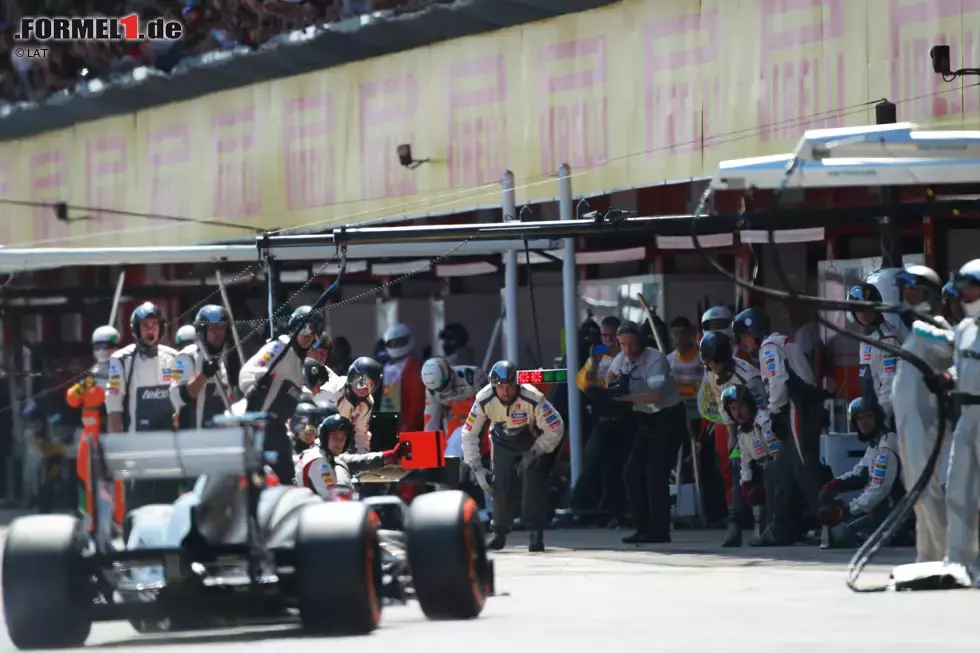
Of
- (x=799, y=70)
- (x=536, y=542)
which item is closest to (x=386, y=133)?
(x=799, y=70)

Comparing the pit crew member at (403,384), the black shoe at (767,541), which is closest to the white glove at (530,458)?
the black shoe at (767,541)

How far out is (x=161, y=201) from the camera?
29.0m

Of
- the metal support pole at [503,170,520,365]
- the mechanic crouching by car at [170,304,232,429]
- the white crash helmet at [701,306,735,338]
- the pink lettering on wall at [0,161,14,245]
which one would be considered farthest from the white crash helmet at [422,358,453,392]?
the pink lettering on wall at [0,161,14,245]

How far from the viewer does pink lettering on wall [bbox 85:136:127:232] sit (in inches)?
1177

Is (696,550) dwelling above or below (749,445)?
below

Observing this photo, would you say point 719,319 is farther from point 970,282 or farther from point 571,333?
point 970,282

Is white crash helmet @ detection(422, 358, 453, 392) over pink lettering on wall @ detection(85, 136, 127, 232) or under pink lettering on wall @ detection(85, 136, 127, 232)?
under

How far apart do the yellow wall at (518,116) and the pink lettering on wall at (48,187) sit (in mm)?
38

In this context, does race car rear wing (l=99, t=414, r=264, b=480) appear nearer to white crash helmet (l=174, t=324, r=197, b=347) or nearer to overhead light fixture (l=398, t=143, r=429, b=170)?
white crash helmet (l=174, t=324, r=197, b=347)

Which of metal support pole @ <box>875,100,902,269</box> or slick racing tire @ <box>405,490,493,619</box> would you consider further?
metal support pole @ <box>875,100,902,269</box>

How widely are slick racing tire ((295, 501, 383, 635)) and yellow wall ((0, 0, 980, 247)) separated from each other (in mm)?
7937

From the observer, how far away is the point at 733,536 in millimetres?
17344

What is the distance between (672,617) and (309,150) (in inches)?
586

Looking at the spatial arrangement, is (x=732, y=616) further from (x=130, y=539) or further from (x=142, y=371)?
(x=142, y=371)
